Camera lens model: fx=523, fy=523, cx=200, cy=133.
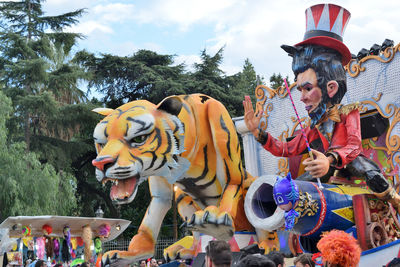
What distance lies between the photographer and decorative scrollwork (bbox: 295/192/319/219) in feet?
14.8

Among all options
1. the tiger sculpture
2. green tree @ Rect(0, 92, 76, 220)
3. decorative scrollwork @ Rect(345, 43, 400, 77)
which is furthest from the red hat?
green tree @ Rect(0, 92, 76, 220)

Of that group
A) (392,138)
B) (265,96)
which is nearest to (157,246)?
(265,96)

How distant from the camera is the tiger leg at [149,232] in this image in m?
5.25

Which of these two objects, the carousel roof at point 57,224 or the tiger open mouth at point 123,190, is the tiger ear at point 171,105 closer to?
the tiger open mouth at point 123,190

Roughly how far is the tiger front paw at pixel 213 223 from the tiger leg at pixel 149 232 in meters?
0.73

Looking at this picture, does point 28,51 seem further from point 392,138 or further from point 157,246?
point 392,138

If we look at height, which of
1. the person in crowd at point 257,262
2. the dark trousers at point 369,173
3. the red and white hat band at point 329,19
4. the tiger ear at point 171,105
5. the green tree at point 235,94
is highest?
the green tree at point 235,94

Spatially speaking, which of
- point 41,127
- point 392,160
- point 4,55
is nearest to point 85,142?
point 41,127

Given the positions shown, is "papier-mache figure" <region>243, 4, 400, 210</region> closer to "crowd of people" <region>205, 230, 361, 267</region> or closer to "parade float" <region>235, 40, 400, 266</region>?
"parade float" <region>235, 40, 400, 266</region>

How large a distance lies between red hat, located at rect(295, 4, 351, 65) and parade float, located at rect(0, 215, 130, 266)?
6.56 m

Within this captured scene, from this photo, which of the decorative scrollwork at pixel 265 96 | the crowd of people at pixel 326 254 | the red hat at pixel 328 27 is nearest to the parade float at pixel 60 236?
the decorative scrollwork at pixel 265 96

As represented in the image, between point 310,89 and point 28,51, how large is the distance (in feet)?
46.8

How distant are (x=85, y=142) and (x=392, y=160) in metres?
14.3

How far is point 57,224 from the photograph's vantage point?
1066 centimetres
